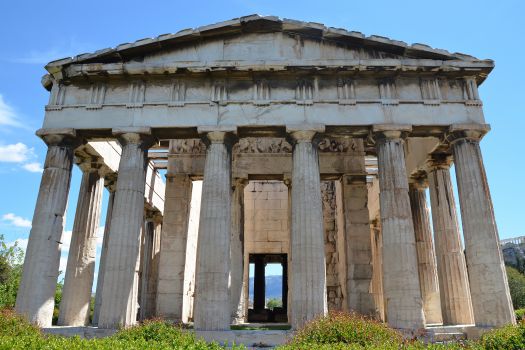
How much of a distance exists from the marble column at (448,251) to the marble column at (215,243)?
10.5 m

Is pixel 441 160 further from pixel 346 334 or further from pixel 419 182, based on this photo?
pixel 346 334

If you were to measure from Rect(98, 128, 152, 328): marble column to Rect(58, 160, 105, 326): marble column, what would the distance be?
15.1 feet

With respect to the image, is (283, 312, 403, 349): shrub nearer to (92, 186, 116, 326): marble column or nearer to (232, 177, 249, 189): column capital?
(232, 177, 249, 189): column capital

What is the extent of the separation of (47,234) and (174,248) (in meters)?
6.03

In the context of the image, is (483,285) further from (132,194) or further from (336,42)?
(132,194)

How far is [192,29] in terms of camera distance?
19.4m

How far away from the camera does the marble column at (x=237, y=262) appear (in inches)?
843

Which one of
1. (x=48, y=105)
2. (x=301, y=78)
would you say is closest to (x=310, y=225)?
(x=301, y=78)

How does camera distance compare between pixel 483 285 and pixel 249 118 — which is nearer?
pixel 483 285

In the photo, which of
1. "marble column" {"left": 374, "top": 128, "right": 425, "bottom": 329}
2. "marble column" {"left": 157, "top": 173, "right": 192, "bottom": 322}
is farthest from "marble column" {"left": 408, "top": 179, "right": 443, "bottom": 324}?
"marble column" {"left": 157, "top": 173, "right": 192, "bottom": 322}

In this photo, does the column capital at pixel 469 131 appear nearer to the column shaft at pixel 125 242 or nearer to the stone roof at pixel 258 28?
the stone roof at pixel 258 28

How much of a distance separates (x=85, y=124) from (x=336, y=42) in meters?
11.7

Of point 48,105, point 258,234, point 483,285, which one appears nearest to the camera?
point 483,285

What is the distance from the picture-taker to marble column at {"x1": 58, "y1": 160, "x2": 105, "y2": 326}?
67.3 ft
